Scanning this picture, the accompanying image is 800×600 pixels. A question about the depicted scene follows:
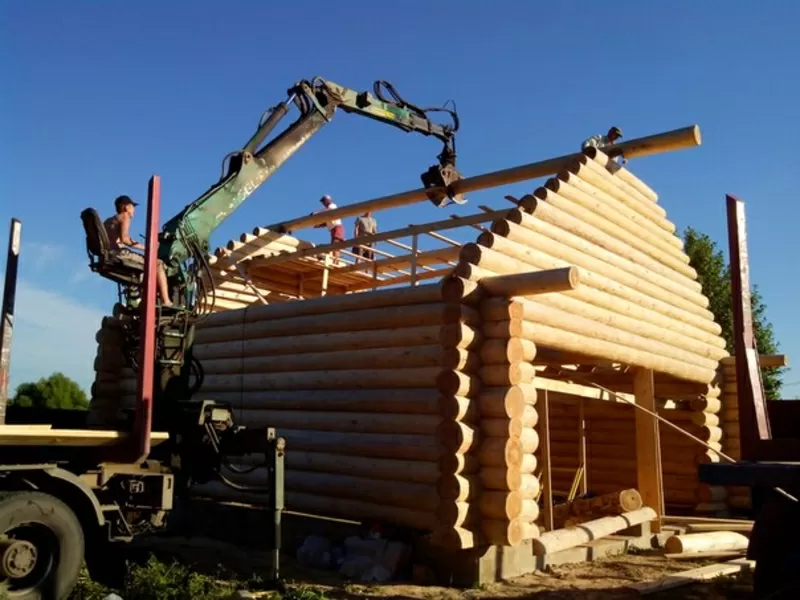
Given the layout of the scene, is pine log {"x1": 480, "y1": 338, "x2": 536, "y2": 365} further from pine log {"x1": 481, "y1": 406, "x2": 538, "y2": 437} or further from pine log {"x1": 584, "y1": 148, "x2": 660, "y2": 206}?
pine log {"x1": 584, "y1": 148, "x2": 660, "y2": 206}

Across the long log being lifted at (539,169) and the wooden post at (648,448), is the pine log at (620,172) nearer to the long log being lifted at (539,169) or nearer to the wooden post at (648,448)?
the long log being lifted at (539,169)

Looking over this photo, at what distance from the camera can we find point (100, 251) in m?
7.54

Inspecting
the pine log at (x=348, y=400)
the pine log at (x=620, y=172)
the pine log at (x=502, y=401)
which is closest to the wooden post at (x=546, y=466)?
the pine log at (x=502, y=401)

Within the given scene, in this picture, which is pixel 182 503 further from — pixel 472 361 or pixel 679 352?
pixel 679 352

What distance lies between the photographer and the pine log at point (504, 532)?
8.21 m

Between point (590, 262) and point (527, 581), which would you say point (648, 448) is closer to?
point (590, 262)

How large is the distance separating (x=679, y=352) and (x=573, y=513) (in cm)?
299

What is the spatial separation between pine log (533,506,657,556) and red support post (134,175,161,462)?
4.56m

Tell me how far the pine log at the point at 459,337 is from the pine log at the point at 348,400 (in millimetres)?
698

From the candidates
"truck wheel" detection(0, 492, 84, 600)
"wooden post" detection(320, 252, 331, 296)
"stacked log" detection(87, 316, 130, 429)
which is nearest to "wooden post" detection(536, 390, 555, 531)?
"wooden post" detection(320, 252, 331, 296)

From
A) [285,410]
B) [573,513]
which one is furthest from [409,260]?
[573,513]

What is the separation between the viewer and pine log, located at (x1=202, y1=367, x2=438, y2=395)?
9.15m

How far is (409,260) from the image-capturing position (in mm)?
13555

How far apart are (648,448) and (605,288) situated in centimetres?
252
